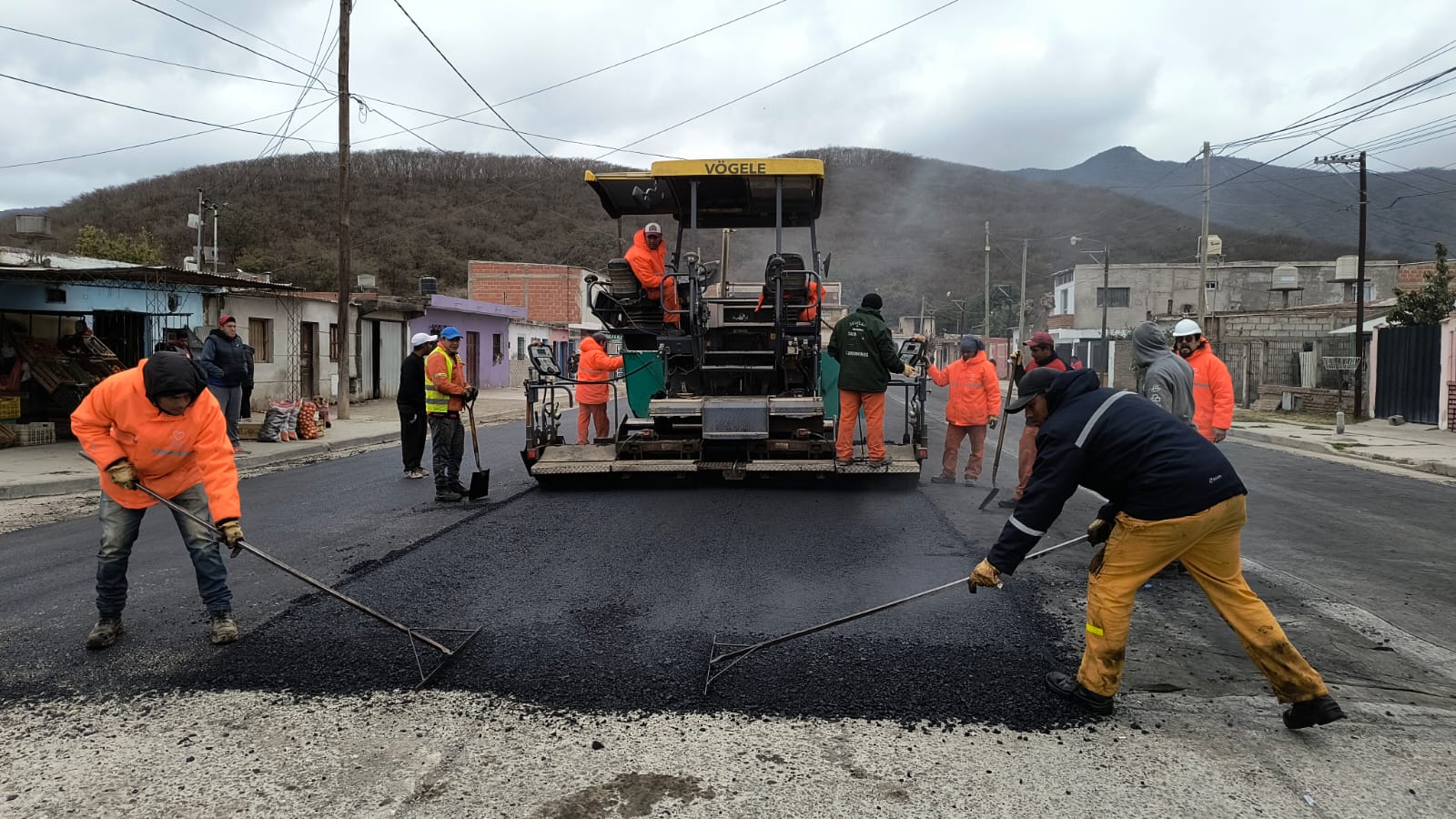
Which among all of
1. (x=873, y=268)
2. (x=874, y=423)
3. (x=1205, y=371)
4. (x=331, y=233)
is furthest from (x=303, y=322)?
(x=873, y=268)

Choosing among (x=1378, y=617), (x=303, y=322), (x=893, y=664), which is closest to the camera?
(x=893, y=664)

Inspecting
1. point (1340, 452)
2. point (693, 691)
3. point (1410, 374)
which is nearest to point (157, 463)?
point (693, 691)

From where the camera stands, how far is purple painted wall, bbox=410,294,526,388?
28219 mm

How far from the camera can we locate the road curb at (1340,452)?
440 inches

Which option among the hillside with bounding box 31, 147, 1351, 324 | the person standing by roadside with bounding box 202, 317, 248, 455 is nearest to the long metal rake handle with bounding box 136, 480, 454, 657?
the person standing by roadside with bounding box 202, 317, 248, 455

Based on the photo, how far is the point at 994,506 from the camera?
7.50m

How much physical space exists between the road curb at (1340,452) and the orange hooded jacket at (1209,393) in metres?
6.90

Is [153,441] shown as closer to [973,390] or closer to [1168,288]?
[973,390]

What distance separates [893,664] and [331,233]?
243 ft

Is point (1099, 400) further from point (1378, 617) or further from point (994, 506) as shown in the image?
point (994, 506)

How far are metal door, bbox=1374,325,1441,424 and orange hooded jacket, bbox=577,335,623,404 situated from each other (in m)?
16.0

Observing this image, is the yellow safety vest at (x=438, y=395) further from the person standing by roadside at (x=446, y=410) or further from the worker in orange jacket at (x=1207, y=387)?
the worker in orange jacket at (x=1207, y=387)

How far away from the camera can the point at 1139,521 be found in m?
3.23

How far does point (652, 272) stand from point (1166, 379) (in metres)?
4.77
